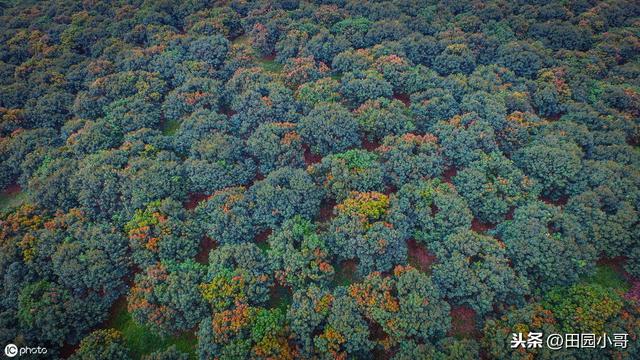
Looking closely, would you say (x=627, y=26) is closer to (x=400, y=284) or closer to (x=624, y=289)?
(x=624, y=289)

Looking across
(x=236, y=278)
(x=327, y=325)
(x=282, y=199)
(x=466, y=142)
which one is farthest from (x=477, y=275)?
(x=236, y=278)

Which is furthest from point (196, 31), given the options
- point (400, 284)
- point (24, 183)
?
point (400, 284)

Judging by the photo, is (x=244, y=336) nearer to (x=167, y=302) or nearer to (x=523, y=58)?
(x=167, y=302)

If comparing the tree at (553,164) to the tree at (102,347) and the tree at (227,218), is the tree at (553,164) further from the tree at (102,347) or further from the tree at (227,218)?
the tree at (102,347)

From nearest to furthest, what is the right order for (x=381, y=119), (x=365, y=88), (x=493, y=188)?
1. (x=493, y=188)
2. (x=381, y=119)
3. (x=365, y=88)

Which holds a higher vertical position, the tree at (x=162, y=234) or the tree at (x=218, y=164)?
the tree at (x=218, y=164)

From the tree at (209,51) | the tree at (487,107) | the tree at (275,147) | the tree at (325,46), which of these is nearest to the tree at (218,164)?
the tree at (275,147)
